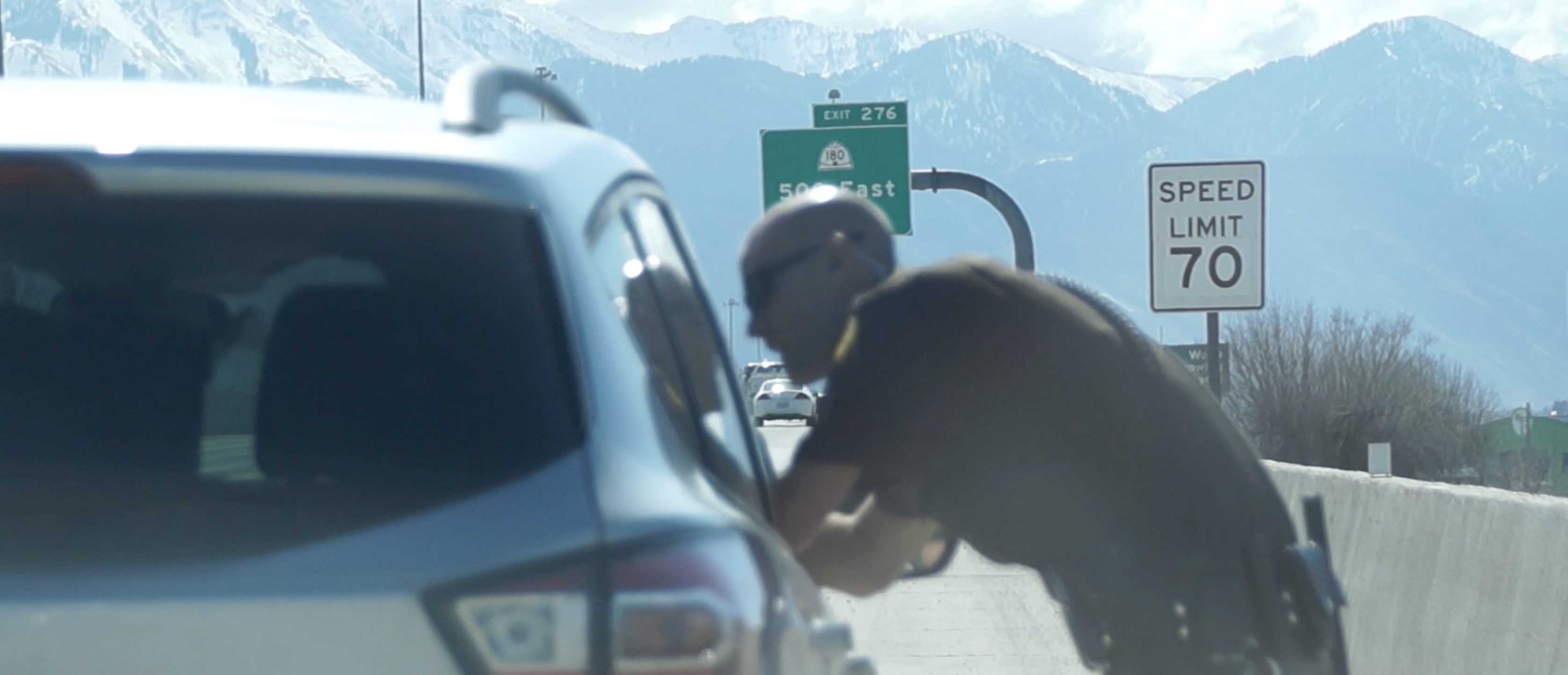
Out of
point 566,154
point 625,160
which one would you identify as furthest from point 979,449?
point 566,154

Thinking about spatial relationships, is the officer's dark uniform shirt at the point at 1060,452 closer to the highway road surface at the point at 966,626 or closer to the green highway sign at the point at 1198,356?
the highway road surface at the point at 966,626

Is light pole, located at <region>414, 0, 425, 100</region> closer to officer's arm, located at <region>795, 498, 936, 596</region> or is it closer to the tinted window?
officer's arm, located at <region>795, 498, 936, 596</region>

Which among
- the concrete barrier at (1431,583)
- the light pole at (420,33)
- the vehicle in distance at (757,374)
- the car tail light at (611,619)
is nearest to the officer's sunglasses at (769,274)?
the concrete barrier at (1431,583)

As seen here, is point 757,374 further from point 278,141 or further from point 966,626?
point 278,141

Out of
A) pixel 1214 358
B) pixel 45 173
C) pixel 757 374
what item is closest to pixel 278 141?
pixel 45 173

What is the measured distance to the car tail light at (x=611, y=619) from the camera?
6.17 ft

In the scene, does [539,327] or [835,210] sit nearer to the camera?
[539,327]

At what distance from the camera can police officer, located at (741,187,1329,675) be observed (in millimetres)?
3293

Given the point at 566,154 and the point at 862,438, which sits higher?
the point at 566,154

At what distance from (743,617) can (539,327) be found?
37cm

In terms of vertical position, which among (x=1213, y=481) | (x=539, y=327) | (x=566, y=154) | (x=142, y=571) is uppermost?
(x=566, y=154)

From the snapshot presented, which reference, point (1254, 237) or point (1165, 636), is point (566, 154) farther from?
point (1254, 237)

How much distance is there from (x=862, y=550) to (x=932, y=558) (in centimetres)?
23

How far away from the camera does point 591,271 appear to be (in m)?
2.14
